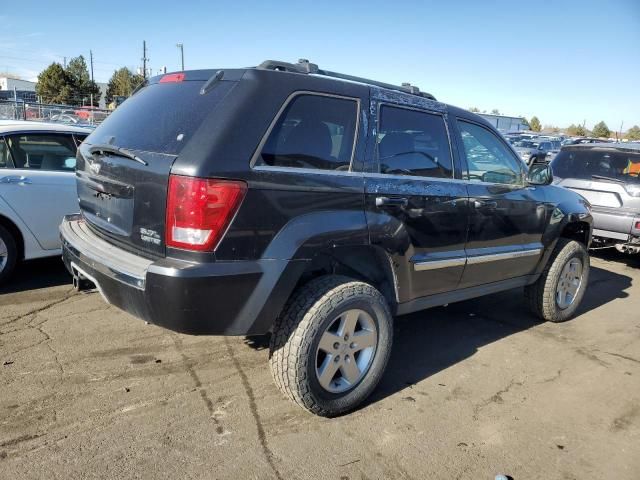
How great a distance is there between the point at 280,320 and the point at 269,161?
90 centimetres

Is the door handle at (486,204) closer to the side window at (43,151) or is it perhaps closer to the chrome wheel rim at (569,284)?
the chrome wheel rim at (569,284)

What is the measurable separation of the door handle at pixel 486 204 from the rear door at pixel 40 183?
380cm

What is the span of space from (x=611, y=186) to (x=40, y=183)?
700 cm

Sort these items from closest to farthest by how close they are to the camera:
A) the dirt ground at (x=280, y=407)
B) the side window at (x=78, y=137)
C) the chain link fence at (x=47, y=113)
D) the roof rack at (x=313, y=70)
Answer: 1. the dirt ground at (x=280, y=407)
2. the roof rack at (x=313, y=70)
3. the side window at (x=78, y=137)
4. the chain link fence at (x=47, y=113)

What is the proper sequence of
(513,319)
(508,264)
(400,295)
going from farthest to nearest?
(513,319) → (508,264) → (400,295)

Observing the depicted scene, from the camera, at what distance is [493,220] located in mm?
4074

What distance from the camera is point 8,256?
4871mm

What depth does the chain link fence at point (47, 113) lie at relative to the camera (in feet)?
53.0

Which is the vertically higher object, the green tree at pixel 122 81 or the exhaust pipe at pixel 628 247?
the green tree at pixel 122 81

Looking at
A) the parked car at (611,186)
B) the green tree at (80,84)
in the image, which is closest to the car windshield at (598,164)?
the parked car at (611,186)

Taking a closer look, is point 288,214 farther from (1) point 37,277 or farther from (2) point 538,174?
(1) point 37,277

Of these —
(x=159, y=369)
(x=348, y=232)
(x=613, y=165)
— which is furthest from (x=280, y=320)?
(x=613, y=165)

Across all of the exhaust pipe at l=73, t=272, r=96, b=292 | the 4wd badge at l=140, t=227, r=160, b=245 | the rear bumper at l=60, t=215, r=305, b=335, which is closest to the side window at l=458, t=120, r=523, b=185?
the rear bumper at l=60, t=215, r=305, b=335

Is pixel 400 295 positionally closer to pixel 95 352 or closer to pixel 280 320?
pixel 280 320
